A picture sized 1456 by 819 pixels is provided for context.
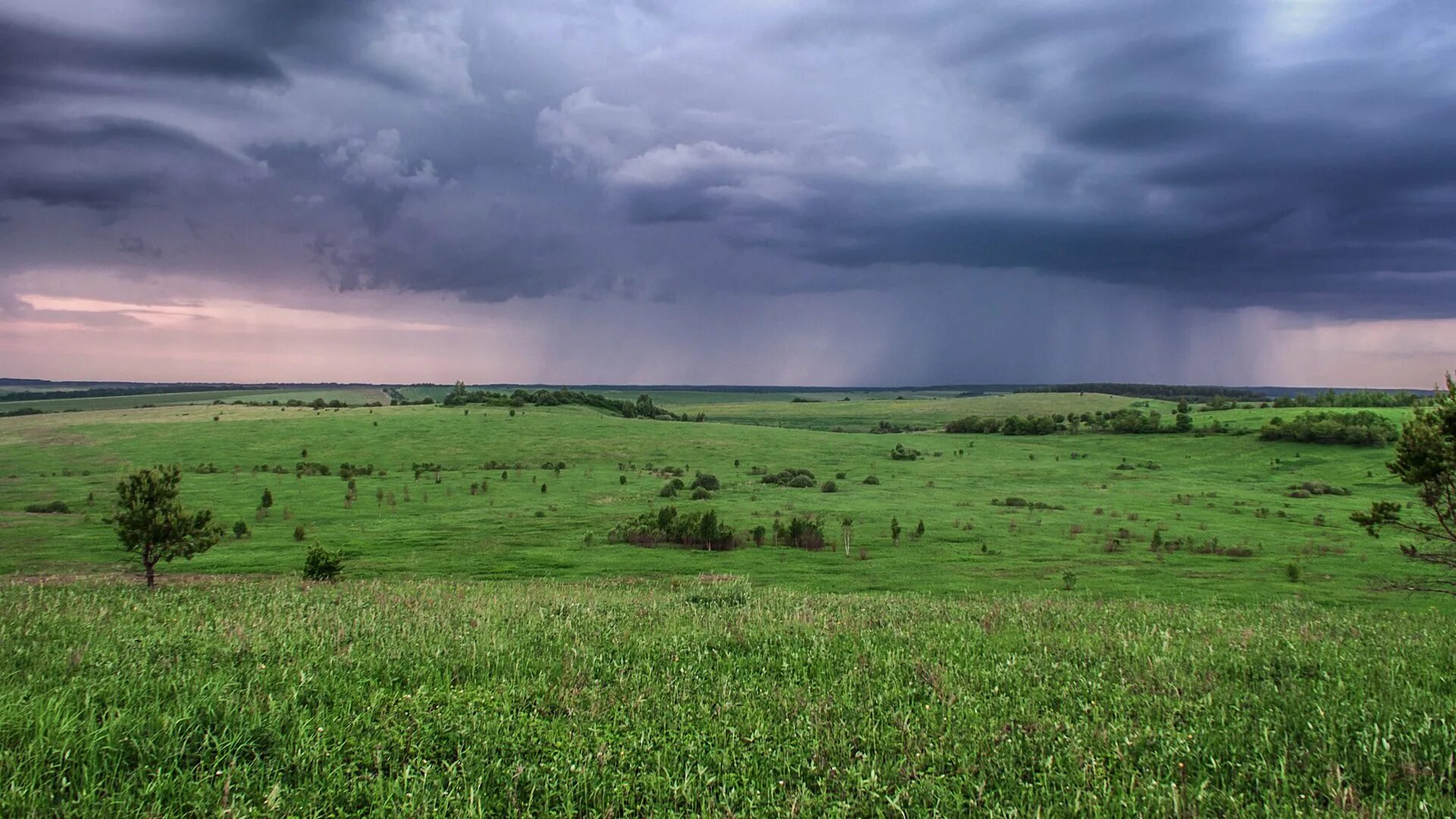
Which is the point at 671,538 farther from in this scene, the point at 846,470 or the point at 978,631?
the point at 846,470

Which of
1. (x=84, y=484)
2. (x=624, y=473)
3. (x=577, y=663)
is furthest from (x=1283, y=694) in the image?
(x=84, y=484)

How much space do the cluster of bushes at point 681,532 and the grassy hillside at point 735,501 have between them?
1624 millimetres

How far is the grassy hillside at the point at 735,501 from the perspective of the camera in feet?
100

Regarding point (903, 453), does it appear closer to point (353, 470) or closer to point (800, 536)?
point (800, 536)

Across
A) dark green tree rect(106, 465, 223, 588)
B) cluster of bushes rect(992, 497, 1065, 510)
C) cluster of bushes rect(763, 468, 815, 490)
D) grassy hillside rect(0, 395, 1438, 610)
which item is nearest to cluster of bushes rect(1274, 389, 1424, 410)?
grassy hillside rect(0, 395, 1438, 610)

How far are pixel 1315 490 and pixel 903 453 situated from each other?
4170cm

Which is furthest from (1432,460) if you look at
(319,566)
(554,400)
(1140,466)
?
(554,400)

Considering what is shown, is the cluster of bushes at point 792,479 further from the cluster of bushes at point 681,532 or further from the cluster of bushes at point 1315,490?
the cluster of bushes at point 1315,490

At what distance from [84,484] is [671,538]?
5693 centimetres

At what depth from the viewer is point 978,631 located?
31.0 ft

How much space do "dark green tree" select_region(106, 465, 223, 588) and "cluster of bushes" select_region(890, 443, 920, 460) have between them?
3057 inches

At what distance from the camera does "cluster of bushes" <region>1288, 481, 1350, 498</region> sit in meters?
60.4

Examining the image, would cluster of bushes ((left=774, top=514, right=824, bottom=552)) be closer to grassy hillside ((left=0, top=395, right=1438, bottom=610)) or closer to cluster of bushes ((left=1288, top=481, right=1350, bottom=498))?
grassy hillside ((left=0, top=395, right=1438, bottom=610))

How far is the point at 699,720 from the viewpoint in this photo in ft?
19.6
